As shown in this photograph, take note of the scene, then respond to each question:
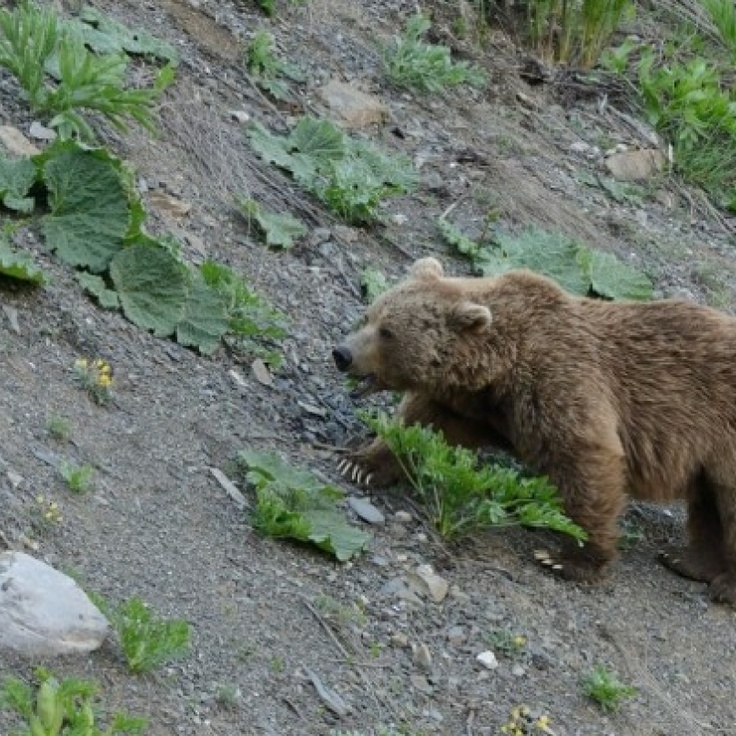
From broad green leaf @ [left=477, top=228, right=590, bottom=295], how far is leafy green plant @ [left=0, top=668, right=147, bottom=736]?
15.4 feet

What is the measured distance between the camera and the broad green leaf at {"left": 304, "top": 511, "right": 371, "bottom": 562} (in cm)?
659

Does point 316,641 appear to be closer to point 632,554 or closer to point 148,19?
point 632,554

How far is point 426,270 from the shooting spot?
798cm

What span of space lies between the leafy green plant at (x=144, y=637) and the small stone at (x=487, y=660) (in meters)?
1.45

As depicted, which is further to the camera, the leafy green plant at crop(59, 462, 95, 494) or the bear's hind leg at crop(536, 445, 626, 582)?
the bear's hind leg at crop(536, 445, 626, 582)

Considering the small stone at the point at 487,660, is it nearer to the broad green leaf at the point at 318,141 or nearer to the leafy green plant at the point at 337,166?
the leafy green plant at the point at 337,166

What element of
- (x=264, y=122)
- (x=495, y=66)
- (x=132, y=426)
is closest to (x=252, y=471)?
(x=132, y=426)

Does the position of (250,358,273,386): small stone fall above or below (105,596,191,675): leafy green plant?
below

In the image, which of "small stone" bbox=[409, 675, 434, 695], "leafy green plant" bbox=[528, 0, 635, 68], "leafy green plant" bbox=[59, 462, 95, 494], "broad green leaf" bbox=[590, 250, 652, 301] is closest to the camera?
"leafy green plant" bbox=[59, 462, 95, 494]

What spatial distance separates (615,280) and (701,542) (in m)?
2.11

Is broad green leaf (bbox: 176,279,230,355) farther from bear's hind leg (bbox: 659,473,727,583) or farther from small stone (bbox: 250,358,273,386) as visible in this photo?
bear's hind leg (bbox: 659,473,727,583)

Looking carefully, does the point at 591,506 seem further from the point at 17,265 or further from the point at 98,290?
the point at 17,265

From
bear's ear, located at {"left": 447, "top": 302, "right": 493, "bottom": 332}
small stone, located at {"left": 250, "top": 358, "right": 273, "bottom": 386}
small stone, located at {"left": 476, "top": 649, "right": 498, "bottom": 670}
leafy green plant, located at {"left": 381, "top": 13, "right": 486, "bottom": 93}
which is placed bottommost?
small stone, located at {"left": 250, "top": 358, "right": 273, "bottom": 386}

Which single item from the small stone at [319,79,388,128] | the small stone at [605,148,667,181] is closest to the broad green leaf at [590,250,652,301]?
the small stone at [319,79,388,128]
